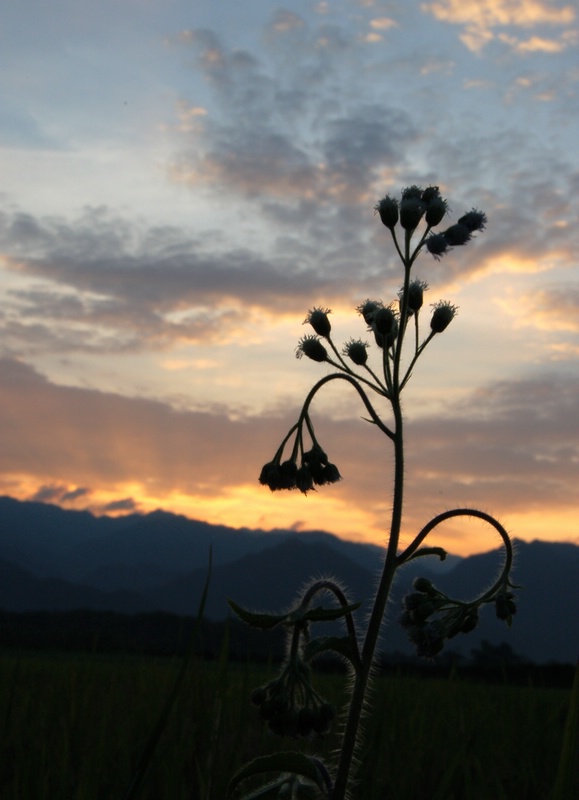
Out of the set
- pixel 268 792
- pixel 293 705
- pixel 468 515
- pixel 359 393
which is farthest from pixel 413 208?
pixel 268 792

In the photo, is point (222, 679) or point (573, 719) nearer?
point (573, 719)

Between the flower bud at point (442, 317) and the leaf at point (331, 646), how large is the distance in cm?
152

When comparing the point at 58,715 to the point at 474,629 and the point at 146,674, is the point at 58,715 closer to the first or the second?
the point at 146,674

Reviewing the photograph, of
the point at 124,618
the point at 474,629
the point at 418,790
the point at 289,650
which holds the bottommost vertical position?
the point at 124,618

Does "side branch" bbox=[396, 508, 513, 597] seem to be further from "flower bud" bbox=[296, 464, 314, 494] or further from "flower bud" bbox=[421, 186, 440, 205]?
"flower bud" bbox=[421, 186, 440, 205]

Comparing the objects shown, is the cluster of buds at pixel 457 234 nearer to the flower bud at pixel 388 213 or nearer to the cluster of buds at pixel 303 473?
the flower bud at pixel 388 213

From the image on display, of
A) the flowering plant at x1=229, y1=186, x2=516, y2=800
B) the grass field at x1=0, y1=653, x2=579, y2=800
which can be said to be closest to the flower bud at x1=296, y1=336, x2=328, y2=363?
the flowering plant at x1=229, y1=186, x2=516, y2=800

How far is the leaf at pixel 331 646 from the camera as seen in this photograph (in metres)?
3.17

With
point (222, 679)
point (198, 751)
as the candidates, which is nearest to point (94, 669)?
point (198, 751)

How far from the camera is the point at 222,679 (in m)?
3.78

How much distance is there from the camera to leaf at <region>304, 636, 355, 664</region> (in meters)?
3.17

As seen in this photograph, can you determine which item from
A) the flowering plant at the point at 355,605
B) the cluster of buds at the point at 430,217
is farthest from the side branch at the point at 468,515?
the cluster of buds at the point at 430,217

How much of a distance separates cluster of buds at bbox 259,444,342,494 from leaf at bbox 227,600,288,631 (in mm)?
805

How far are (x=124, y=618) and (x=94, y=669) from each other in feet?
57.8
